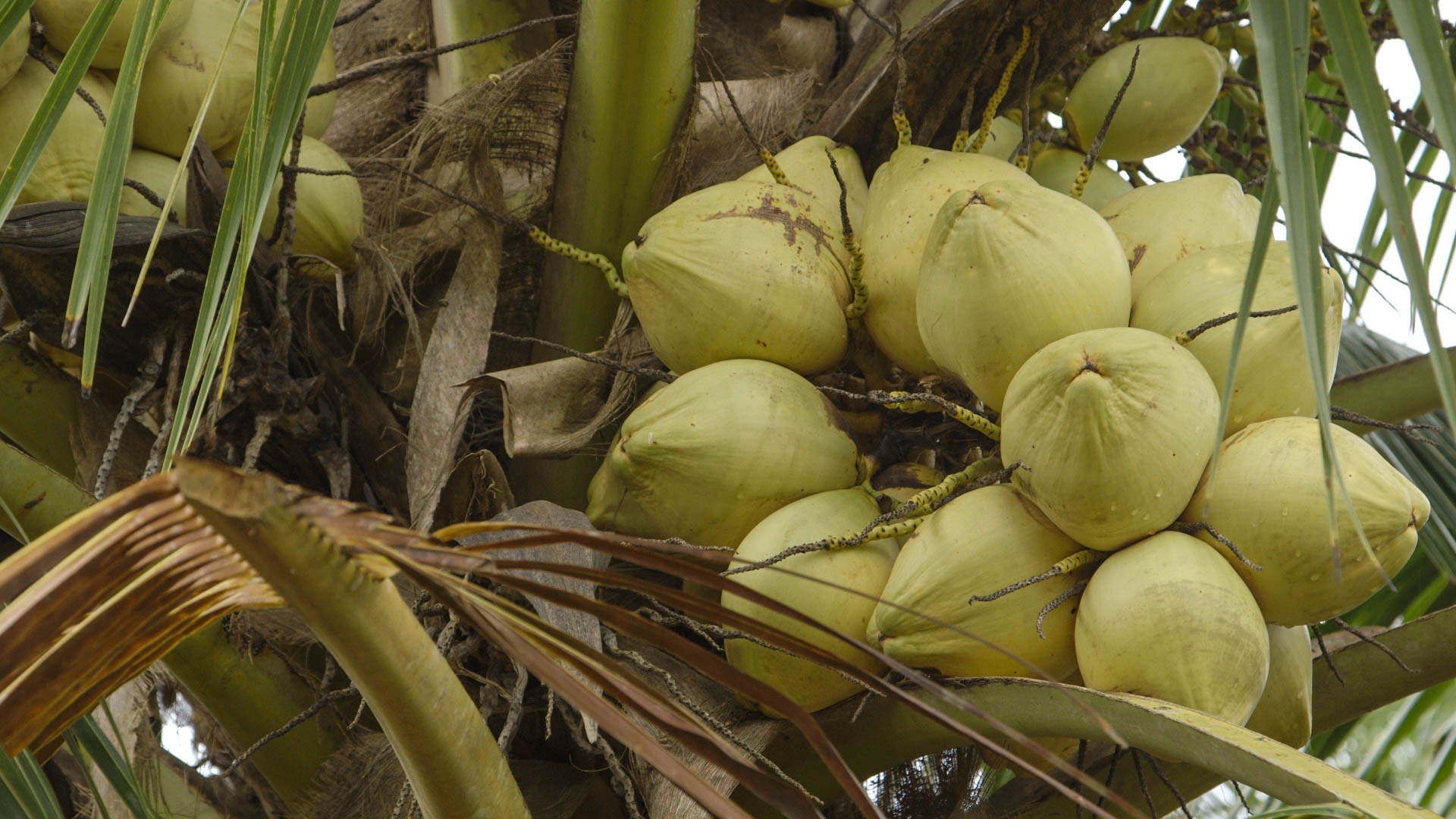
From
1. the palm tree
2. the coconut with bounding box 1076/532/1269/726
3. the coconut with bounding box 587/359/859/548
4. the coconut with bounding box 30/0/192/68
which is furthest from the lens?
the coconut with bounding box 30/0/192/68

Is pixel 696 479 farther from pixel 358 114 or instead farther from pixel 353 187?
pixel 358 114

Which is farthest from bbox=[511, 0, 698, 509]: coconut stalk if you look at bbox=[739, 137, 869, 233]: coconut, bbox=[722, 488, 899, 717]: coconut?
bbox=[722, 488, 899, 717]: coconut

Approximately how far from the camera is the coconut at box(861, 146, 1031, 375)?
126 centimetres

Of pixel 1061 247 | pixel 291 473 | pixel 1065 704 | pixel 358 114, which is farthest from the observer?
pixel 358 114

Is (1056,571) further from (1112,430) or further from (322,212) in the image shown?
(322,212)

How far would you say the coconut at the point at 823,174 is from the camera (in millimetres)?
1404

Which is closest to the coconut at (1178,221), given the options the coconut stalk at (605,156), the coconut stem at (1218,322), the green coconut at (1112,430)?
the coconut stem at (1218,322)

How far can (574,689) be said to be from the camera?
0.53 m

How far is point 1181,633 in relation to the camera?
976mm

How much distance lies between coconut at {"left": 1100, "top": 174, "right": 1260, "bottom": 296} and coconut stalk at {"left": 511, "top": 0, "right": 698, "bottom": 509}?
1.60 feet

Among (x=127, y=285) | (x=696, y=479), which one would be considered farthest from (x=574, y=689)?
(x=127, y=285)

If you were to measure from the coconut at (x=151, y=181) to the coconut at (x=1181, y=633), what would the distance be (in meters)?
1.00

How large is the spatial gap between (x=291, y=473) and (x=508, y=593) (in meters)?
0.35

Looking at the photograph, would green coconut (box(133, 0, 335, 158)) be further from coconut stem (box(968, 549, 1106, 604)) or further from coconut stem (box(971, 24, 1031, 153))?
coconut stem (box(968, 549, 1106, 604))
